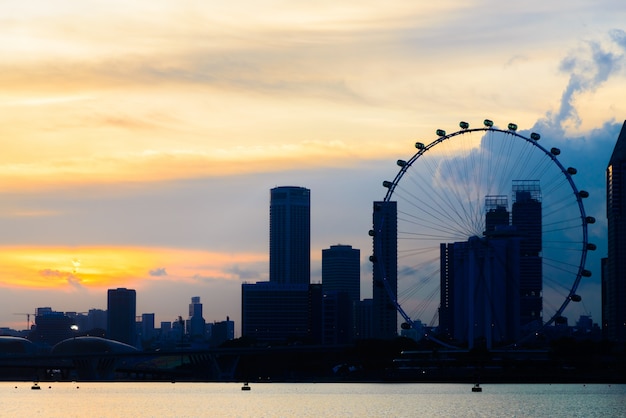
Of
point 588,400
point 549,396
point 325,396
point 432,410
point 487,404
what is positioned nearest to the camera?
point 432,410

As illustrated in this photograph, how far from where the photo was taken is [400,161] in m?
177

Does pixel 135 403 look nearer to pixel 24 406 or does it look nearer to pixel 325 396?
pixel 24 406

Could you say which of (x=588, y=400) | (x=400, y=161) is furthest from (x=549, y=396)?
(x=400, y=161)

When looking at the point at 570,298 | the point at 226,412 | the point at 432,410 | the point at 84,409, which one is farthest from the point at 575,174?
the point at 84,409

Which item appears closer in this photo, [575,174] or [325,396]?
[575,174]

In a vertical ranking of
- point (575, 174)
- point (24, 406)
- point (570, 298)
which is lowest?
point (24, 406)

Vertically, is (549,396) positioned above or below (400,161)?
below

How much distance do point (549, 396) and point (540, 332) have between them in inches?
731

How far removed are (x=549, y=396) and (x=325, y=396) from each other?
3363 cm

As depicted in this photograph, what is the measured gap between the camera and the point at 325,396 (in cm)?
19612

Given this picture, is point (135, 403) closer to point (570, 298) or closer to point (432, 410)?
point (432, 410)

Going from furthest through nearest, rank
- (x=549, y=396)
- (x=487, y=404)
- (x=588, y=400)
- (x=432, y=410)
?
(x=549, y=396) < (x=588, y=400) < (x=487, y=404) < (x=432, y=410)

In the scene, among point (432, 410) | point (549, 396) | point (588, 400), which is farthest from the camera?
point (549, 396)

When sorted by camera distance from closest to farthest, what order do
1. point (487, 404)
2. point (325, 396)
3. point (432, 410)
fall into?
point (432, 410) → point (487, 404) → point (325, 396)
